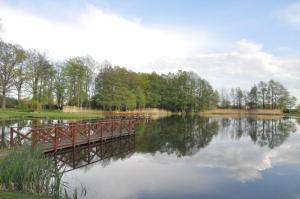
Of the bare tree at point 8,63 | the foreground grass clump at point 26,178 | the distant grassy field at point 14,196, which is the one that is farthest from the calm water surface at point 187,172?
the bare tree at point 8,63

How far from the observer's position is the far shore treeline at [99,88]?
54562 mm

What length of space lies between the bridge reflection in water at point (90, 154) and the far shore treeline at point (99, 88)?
35477 millimetres

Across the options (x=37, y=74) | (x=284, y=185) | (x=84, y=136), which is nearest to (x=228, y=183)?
(x=284, y=185)

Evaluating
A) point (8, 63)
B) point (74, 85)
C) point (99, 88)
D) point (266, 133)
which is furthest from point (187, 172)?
point (99, 88)

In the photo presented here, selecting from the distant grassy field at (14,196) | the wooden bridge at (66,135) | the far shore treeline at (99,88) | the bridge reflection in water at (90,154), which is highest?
the far shore treeline at (99,88)

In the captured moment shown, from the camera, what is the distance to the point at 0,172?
27.6ft

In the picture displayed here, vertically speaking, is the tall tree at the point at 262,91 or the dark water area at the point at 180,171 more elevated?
the tall tree at the point at 262,91

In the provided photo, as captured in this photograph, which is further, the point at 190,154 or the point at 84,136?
→ the point at 84,136

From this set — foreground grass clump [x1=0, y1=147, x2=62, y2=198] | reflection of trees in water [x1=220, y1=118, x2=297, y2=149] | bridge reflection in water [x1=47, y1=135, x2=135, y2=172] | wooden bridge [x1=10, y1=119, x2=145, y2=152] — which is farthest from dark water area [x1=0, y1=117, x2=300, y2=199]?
reflection of trees in water [x1=220, y1=118, x2=297, y2=149]

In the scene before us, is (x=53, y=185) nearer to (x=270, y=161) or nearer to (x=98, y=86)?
(x=270, y=161)

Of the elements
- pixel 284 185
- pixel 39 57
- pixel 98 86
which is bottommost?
pixel 284 185

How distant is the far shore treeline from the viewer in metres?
54.6

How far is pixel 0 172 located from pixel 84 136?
44.2 feet

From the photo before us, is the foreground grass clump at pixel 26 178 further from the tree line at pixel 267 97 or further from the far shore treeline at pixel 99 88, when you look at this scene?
the tree line at pixel 267 97
